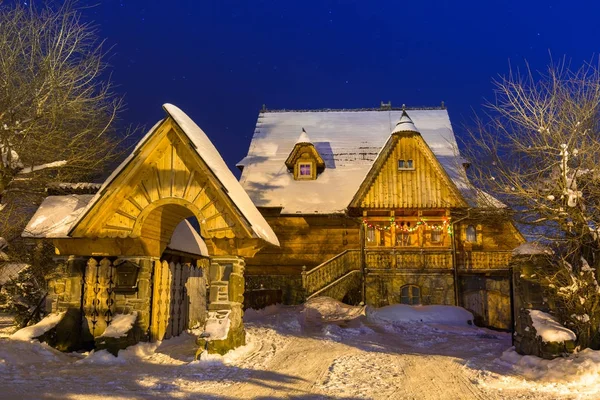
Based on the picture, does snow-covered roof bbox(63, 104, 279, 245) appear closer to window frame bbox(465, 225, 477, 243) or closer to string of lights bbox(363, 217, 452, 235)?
string of lights bbox(363, 217, 452, 235)

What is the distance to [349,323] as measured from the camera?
17.5 meters

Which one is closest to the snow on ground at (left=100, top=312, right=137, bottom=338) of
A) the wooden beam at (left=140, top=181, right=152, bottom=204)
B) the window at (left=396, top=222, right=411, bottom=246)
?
the wooden beam at (left=140, top=181, right=152, bottom=204)

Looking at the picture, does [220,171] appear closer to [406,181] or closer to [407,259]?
[407,259]

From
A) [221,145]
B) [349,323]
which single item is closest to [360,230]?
[349,323]

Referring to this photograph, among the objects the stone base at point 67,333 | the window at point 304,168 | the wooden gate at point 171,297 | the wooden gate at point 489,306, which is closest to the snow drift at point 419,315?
the wooden gate at point 489,306

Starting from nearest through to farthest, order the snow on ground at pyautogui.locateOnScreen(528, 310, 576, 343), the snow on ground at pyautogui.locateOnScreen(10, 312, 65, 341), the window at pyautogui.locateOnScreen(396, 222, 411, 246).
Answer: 1. the snow on ground at pyautogui.locateOnScreen(528, 310, 576, 343)
2. the snow on ground at pyautogui.locateOnScreen(10, 312, 65, 341)
3. the window at pyautogui.locateOnScreen(396, 222, 411, 246)

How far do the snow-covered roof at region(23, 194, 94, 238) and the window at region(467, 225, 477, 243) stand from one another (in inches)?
710

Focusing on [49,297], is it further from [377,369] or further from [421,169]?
[421,169]

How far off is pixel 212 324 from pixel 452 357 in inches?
222

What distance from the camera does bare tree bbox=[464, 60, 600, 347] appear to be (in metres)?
9.99

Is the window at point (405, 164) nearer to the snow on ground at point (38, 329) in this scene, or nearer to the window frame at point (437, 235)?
the window frame at point (437, 235)

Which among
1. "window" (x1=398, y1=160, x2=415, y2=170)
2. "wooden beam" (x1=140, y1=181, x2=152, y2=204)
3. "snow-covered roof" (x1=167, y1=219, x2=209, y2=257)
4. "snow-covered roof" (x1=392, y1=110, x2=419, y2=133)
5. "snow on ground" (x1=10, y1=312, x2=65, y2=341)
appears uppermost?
"snow-covered roof" (x1=392, y1=110, x2=419, y2=133)

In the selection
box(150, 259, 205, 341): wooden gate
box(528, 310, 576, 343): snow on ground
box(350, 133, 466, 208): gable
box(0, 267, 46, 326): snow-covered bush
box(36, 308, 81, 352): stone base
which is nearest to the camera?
box(528, 310, 576, 343): snow on ground

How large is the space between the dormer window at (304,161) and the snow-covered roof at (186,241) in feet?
35.5
